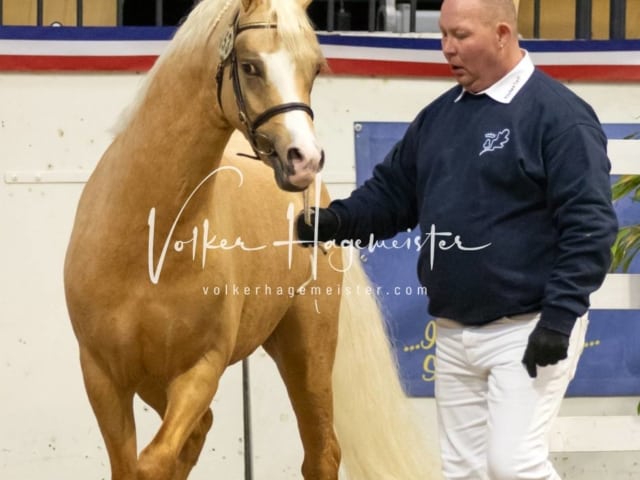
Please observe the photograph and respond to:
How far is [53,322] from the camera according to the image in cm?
518

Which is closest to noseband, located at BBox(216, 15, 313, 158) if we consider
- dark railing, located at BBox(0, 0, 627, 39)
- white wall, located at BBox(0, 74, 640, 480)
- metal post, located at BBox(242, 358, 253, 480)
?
white wall, located at BBox(0, 74, 640, 480)

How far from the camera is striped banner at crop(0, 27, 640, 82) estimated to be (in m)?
5.20

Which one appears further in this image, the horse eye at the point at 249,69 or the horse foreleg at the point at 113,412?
the horse foreleg at the point at 113,412

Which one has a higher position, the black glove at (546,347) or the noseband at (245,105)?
the noseband at (245,105)

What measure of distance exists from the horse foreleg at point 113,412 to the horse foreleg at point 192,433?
0.08m

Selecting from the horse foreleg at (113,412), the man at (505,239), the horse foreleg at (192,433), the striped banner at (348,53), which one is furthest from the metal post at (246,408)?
the man at (505,239)

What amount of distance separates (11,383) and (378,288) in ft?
4.97

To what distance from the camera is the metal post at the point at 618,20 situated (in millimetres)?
5871

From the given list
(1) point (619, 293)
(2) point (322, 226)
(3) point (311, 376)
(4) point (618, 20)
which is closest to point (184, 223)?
(2) point (322, 226)

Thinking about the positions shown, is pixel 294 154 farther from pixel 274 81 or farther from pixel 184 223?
pixel 184 223

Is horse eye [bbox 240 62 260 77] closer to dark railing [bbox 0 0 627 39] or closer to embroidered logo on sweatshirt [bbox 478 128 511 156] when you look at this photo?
embroidered logo on sweatshirt [bbox 478 128 511 156]

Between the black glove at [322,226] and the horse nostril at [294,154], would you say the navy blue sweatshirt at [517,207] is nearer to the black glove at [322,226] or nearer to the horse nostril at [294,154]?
the black glove at [322,226]

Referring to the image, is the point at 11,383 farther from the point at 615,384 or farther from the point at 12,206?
the point at 615,384

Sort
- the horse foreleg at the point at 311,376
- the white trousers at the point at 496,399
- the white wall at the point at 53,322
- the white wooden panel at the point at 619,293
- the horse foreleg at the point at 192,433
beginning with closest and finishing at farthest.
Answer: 1. the white trousers at the point at 496,399
2. the horse foreleg at the point at 192,433
3. the horse foreleg at the point at 311,376
4. the white wall at the point at 53,322
5. the white wooden panel at the point at 619,293
